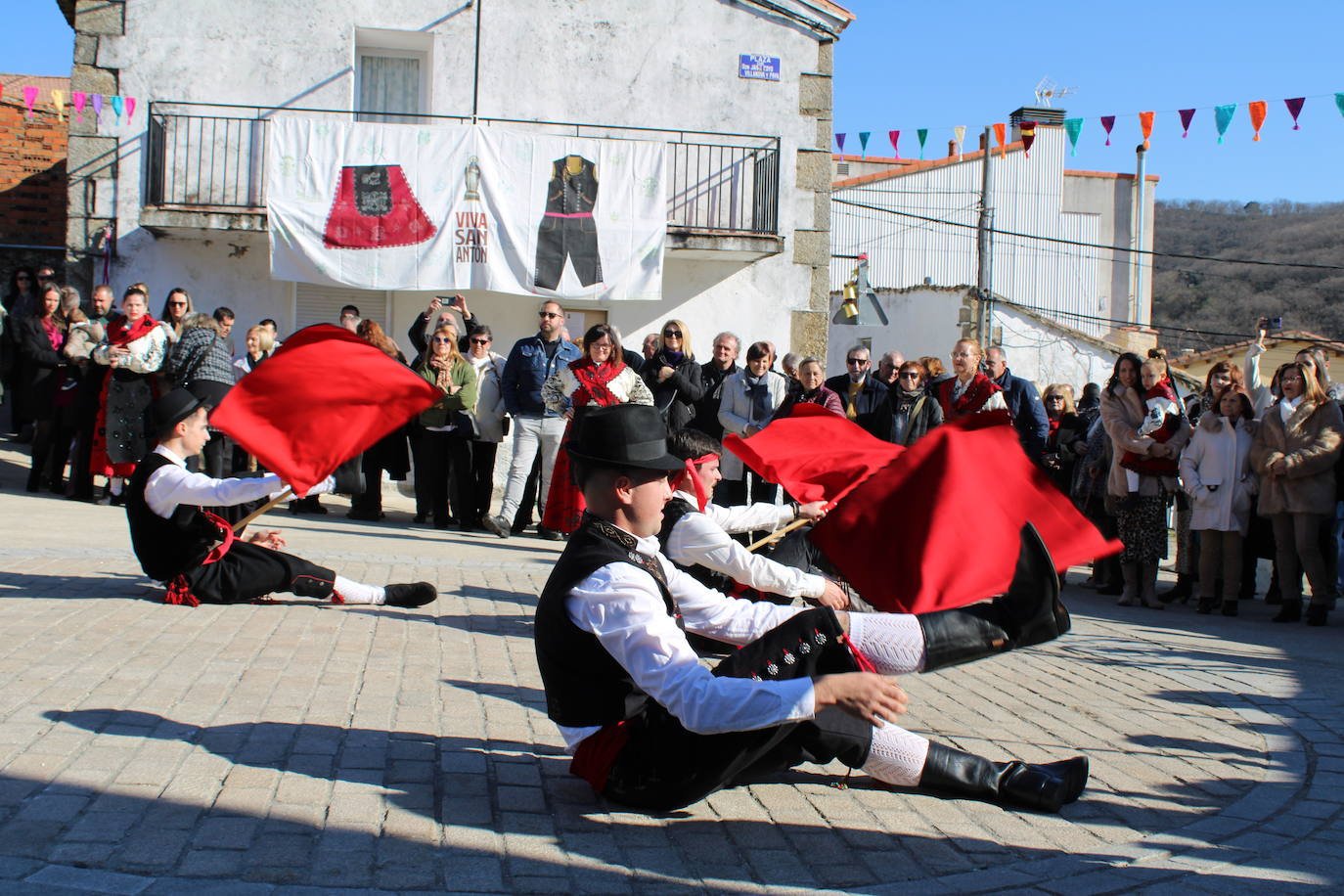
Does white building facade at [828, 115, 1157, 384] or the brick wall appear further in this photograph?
white building facade at [828, 115, 1157, 384]

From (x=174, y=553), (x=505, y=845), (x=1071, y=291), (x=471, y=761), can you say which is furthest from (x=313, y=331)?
(x=1071, y=291)

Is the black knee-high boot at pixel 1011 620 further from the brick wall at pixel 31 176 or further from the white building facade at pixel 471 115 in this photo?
the brick wall at pixel 31 176

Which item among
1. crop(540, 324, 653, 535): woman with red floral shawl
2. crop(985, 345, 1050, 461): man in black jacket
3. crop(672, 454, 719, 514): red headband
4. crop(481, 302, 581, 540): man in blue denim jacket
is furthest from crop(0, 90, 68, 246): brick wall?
crop(672, 454, 719, 514): red headband

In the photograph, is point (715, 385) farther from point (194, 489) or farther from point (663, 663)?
point (663, 663)

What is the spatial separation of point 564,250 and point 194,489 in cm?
965

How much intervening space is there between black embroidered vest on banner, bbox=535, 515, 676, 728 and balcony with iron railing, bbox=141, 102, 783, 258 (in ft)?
42.4

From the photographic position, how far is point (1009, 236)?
38125mm

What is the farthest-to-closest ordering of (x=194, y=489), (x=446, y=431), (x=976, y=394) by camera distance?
(x=446, y=431) → (x=976, y=394) → (x=194, y=489)

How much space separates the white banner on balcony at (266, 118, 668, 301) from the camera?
51.2 feet

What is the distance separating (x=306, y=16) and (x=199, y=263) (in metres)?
3.52

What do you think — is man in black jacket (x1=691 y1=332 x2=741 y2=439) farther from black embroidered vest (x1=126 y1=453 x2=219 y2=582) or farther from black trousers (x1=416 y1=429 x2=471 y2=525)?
black embroidered vest (x1=126 y1=453 x2=219 y2=582)

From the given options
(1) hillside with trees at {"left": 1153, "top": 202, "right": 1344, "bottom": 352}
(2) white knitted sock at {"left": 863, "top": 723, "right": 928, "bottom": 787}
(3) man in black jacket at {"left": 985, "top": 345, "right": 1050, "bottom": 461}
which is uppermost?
(1) hillside with trees at {"left": 1153, "top": 202, "right": 1344, "bottom": 352}

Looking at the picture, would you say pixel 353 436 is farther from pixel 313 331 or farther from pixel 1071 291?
pixel 1071 291

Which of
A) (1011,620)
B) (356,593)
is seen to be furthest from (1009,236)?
(1011,620)
